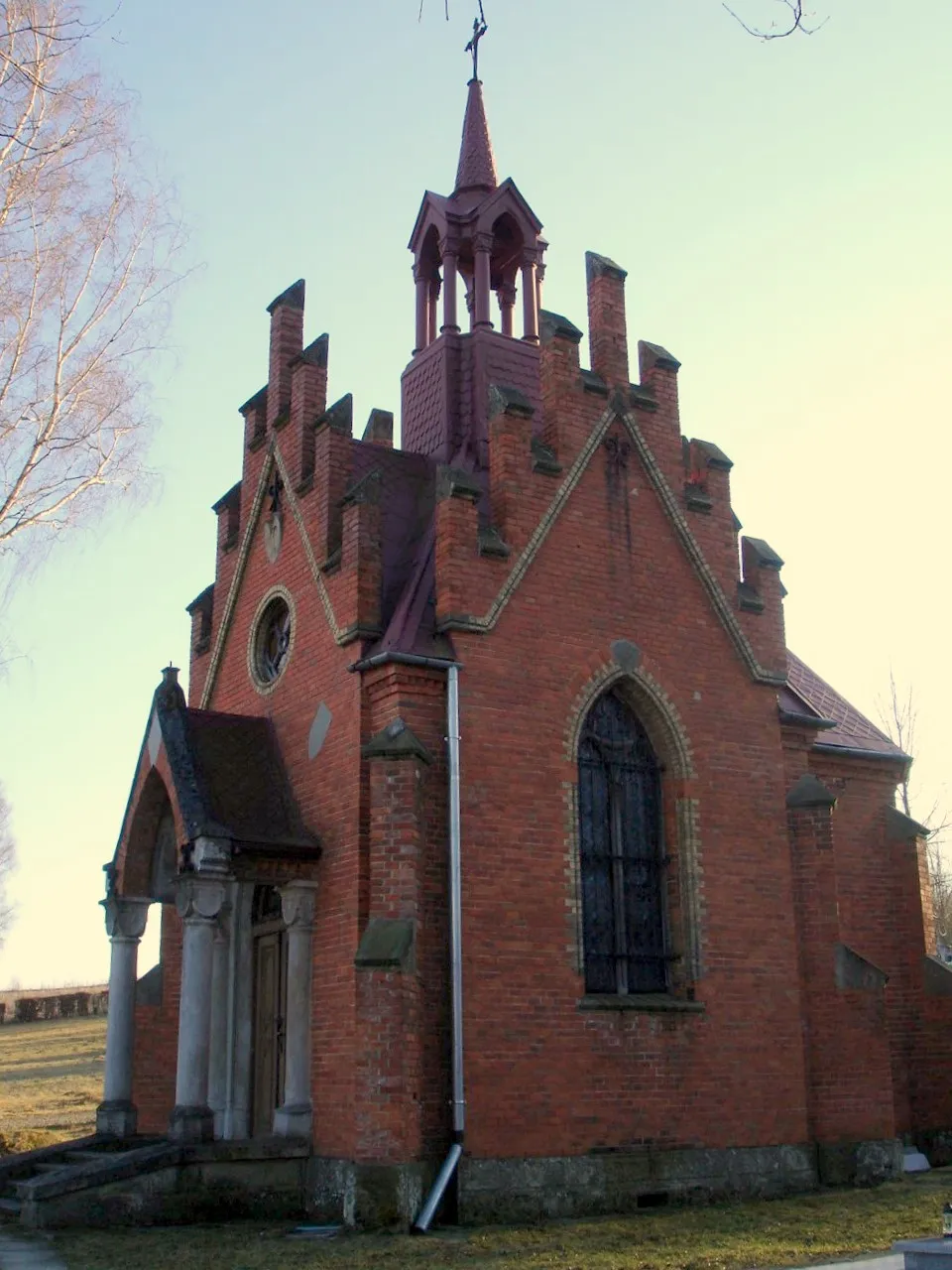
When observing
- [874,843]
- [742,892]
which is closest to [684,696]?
[742,892]

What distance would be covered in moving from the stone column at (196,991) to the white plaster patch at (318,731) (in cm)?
186

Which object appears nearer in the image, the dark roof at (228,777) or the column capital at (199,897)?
the column capital at (199,897)

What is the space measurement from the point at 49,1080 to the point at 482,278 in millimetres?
24227

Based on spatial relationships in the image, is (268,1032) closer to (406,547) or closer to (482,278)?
(406,547)

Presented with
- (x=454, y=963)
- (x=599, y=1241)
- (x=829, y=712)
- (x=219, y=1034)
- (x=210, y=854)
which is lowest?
(x=599, y=1241)

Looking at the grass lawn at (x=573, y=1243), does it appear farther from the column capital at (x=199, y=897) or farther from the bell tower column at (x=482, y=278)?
the bell tower column at (x=482, y=278)

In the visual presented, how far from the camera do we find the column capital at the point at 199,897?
13.9 meters

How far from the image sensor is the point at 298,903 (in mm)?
14320

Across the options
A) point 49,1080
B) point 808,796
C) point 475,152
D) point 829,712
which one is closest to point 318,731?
point 808,796

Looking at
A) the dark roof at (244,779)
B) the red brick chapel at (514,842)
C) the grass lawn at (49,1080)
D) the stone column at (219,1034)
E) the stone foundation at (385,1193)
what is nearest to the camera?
the stone foundation at (385,1193)

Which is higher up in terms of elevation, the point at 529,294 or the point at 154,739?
the point at 529,294

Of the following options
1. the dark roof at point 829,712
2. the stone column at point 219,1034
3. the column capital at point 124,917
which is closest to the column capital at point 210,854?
the stone column at point 219,1034

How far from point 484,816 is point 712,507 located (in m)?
5.49

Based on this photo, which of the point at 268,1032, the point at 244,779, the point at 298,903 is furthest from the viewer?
the point at 268,1032
